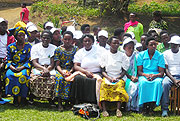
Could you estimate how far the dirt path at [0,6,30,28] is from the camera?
19031mm

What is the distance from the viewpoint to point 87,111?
18.3ft

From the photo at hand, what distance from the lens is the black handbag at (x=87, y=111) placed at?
554 cm

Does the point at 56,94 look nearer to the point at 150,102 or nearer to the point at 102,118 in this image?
the point at 102,118

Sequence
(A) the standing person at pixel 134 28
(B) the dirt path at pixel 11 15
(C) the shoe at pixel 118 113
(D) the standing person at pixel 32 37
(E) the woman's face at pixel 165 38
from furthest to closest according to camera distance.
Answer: (B) the dirt path at pixel 11 15 < (A) the standing person at pixel 134 28 < (D) the standing person at pixel 32 37 < (E) the woman's face at pixel 165 38 < (C) the shoe at pixel 118 113

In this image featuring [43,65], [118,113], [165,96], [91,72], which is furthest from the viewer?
[43,65]

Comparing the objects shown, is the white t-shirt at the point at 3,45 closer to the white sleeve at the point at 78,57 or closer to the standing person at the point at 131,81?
the white sleeve at the point at 78,57

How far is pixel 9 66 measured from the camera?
6395mm

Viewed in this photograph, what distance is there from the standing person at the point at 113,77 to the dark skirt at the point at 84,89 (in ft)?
0.83

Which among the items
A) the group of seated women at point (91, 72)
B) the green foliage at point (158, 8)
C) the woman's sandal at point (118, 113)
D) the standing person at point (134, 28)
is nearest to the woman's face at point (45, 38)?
the group of seated women at point (91, 72)

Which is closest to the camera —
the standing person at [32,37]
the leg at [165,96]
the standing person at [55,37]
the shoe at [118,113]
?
the shoe at [118,113]

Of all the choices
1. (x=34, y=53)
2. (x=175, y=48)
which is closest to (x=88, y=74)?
(x=34, y=53)

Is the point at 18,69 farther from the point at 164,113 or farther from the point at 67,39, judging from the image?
the point at 164,113

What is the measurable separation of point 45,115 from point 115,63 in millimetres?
1979

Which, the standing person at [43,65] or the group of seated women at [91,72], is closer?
the group of seated women at [91,72]
